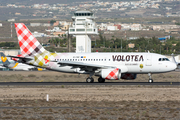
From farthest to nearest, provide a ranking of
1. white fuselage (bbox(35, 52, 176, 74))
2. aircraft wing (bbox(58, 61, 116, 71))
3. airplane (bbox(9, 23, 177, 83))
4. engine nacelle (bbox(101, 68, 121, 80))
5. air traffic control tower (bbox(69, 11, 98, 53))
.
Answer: air traffic control tower (bbox(69, 11, 98, 53)), white fuselage (bbox(35, 52, 176, 74)), airplane (bbox(9, 23, 177, 83)), aircraft wing (bbox(58, 61, 116, 71)), engine nacelle (bbox(101, 68, 121, 80))

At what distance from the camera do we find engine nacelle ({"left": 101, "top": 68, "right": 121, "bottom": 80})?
36.9 metres

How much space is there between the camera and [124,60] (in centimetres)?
3862

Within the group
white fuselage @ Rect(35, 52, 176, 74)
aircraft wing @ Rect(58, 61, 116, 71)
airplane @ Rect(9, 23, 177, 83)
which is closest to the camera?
aircraft wing @ Rect(58, 61, 116, 71)

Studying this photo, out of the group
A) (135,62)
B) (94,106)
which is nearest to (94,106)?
(94,106)

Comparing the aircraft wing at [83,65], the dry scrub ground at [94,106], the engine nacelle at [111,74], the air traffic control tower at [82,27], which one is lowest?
the dry scrub ground at [94,106]

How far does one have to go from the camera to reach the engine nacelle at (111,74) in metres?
36.9

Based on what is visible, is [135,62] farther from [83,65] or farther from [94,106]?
[94,106]

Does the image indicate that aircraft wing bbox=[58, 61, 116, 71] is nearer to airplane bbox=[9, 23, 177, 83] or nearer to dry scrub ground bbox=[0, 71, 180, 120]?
airplane bbox=[9, 23, 177, 83]

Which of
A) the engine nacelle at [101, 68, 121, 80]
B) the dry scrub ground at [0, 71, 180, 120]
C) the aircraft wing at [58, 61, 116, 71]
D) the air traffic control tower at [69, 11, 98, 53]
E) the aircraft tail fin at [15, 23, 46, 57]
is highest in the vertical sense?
the air traffic control tower at [69, 11, 98, 53]

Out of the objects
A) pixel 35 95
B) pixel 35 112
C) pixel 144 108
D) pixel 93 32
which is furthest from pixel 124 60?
pixel 93 32

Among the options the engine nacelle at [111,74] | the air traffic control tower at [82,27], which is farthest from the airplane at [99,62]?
the air traffic control tower at [82,27]

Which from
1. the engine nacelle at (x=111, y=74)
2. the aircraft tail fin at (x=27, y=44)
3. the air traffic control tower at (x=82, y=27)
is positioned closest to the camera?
the engine nacelle at (x=111, y=74)

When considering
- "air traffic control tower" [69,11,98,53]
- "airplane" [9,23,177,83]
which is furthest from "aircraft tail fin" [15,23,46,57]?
"air traffic control tower" [69,11,98,53]

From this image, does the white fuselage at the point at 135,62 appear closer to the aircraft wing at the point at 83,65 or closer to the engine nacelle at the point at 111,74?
the aircraft wing at the point at 83,65
